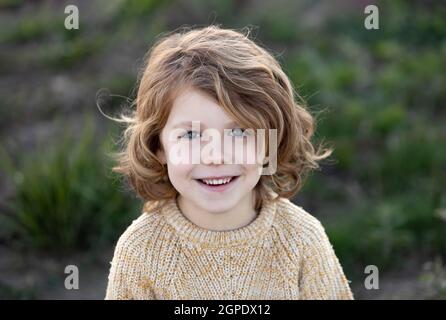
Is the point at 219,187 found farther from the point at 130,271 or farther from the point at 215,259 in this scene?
the point at 130,271

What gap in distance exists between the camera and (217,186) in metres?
2.44

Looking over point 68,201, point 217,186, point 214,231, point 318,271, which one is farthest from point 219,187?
point 68,201

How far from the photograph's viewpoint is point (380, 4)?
17.8ft

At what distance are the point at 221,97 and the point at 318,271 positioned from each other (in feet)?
2.38

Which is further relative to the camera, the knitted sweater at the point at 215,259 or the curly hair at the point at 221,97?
the knitted sweater at the point at 215,259

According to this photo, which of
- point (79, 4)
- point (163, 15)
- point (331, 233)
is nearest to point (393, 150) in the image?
point (331, 233)

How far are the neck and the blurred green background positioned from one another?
0.70 meters

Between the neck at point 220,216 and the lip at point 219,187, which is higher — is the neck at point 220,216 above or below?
below

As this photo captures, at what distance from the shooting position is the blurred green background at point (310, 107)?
3859 millimetres

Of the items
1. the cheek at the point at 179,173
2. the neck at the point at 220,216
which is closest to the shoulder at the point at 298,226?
the neck at the point at 220,216

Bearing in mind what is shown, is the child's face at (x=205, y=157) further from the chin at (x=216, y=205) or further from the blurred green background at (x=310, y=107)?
the blurred green background at (x=310, y=107)

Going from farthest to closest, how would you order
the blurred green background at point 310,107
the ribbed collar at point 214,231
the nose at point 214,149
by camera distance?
the blurred green background at point 310,107 < the ribbed collar at point 214,231 < the nose at point 214,149

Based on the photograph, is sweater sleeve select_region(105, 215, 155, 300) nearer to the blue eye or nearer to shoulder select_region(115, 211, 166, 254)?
shoulder select_region(115, 211, 166, 254)
